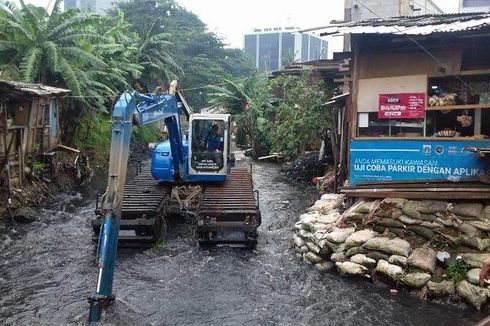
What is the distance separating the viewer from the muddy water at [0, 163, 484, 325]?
24.8 feet

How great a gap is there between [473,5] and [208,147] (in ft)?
40.7

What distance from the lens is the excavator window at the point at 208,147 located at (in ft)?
42.9

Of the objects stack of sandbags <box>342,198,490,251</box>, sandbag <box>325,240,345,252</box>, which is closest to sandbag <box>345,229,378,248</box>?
sandbag <box>325,240,345,252</box>

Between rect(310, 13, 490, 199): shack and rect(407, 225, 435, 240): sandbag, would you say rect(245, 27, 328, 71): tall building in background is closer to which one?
rect(310, 13, 490, 199): shack

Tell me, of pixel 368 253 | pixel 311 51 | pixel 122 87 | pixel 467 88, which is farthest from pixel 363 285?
pixel 311 51

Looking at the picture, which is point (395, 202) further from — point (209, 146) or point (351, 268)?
point (209, 146)

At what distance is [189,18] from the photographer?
138ft

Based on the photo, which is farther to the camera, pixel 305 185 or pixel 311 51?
pixel 311 51

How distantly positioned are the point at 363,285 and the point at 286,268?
5.68 ft

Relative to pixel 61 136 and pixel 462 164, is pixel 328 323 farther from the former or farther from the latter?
pixel 61 136

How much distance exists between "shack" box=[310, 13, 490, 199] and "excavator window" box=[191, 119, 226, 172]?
3978mm

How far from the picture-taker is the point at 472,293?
25.2 ft

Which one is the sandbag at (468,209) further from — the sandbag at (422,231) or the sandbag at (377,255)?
the sandbag at (377,255)

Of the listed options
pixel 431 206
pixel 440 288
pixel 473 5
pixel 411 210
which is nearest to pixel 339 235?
pixel 411 210
